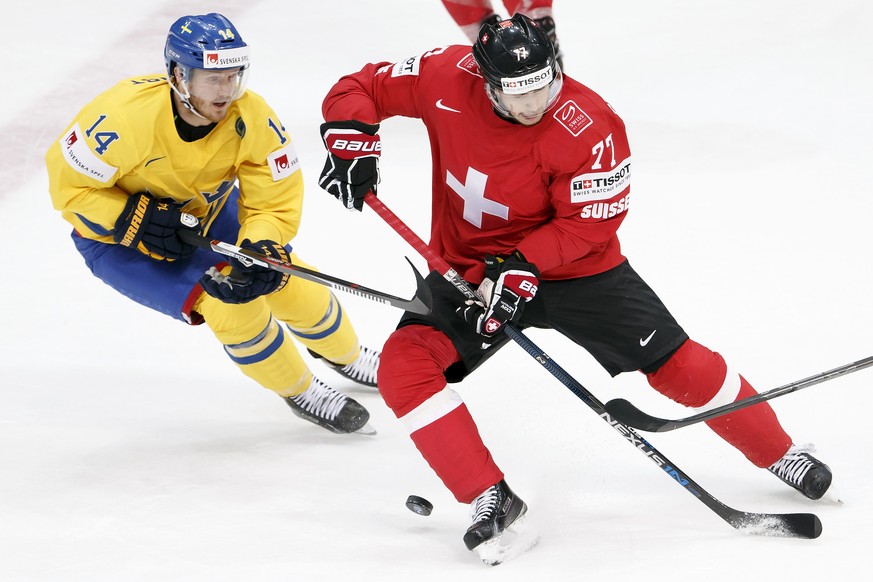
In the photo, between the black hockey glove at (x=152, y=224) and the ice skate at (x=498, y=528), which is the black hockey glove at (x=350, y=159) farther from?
the ice skate at (x=498, y=528)

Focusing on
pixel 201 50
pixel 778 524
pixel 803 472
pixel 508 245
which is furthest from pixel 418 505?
pixel 201 50

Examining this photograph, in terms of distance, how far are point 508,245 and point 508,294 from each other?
27 cm

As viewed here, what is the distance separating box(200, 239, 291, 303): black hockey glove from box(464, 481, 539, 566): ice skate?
2.77 ft

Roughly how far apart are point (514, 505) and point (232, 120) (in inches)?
50.8

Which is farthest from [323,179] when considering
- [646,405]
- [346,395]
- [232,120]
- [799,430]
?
[799,430]


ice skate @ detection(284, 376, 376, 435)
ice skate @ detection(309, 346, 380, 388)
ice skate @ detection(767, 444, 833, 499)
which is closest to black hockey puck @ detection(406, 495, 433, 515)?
ice skate @ detection(284, 376, 376, 435)

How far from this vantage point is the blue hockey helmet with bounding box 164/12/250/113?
9.36 feet

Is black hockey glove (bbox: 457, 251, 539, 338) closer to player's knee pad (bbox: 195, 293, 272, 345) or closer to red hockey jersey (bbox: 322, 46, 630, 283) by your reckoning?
red hockey jersey (bbox: 322, 46, 630, 283)

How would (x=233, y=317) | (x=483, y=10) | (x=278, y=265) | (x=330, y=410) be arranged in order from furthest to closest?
(x=483, y=10) < (x=330, y=410) < (x=233, y=317) < (x=278, y=265)

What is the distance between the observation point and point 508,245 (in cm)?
288

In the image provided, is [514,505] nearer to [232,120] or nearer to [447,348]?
[447,348]

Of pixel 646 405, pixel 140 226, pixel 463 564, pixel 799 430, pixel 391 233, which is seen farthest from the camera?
pixel 391 233

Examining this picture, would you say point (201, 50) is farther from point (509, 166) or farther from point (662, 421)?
point (662, 421)

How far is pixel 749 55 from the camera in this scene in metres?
5.82
